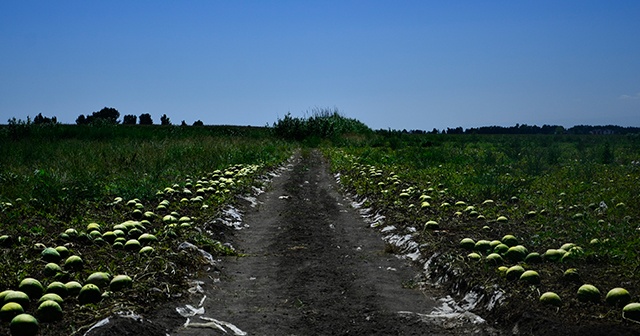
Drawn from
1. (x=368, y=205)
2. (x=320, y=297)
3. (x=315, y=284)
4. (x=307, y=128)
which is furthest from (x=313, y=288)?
(x=307, y=128)

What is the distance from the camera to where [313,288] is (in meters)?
6.43

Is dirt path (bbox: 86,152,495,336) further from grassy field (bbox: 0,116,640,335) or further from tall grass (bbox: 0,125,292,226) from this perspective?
tall grass (bbox: 0,125,292,226)

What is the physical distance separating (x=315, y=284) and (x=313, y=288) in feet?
0.52

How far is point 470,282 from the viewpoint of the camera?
236 inches

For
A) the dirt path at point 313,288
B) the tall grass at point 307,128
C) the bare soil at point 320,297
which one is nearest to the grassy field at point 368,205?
the bare soil at point 320,297

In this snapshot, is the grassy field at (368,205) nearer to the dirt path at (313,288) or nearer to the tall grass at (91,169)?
the tall grass at (91,169)

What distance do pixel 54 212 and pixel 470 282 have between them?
22.6ft

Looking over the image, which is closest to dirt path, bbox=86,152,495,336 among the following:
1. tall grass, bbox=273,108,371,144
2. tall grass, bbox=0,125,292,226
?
tall grass, bbox=0,125,292,226

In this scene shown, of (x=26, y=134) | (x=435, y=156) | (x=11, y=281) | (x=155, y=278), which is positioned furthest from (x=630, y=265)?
(x=26, y=134)

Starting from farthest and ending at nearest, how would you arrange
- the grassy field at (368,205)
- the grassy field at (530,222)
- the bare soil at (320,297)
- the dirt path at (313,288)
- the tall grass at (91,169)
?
the tall grass at (91,169) → the grassy field at (368,205) → the grassy field at (530,222) → the dirt path at (313,288) → the bare soil at (320,297)

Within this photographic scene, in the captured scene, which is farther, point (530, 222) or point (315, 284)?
point (530, 222)

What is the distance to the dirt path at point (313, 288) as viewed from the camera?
204 inches

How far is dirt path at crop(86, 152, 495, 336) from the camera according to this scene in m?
5.19

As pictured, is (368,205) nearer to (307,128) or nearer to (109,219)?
(109,219)
